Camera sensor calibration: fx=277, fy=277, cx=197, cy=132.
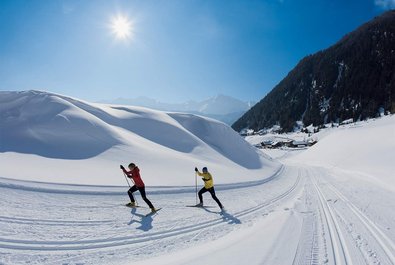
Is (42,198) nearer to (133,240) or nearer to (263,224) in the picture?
(133,240)

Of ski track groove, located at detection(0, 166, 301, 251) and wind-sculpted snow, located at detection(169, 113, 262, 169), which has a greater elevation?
wind-sculpted snow, located at detection(169, 113, 262, 169)

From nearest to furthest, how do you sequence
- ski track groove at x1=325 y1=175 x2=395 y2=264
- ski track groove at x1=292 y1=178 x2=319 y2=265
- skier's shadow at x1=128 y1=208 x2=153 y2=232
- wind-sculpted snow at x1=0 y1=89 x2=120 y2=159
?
ski track groove at x1=292 y1=178 x2=319 y2=265 < ski track groove at x1=325 y1=175 x2=395 y2=264 < skier's shadow at x1=128 y1=208 x2=153 y2=232 < wind-sculpted snow at x1=0 y1=89 x2=120 y2=159

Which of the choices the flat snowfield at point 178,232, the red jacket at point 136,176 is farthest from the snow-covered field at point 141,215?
the red jacket at point 136,176

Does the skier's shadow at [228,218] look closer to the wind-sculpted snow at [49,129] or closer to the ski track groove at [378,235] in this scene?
the ski track groove at [378,235]

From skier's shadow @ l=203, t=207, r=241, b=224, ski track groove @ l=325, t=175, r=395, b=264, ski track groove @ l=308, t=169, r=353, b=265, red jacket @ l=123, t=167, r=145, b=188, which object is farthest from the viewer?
red jacket @ l=123, t=167, r=145, b=188

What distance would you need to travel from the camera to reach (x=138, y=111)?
32.2 m

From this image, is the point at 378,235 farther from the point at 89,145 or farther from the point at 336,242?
the point at 89,145

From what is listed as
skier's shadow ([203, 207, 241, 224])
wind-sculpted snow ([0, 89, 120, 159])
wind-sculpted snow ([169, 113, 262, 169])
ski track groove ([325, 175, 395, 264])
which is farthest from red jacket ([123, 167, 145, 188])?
wind-sculpted snow ([169, 113, 262, 169])

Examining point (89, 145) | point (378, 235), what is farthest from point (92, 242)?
point (89, 145)

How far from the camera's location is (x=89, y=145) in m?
18.8

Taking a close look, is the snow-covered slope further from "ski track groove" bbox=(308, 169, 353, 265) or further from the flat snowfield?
"ski track groove" bbox=(308, 169, 353, 265)

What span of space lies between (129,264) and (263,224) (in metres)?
5.45

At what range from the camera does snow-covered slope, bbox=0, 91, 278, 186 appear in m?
14.3

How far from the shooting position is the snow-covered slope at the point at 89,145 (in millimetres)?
14328
